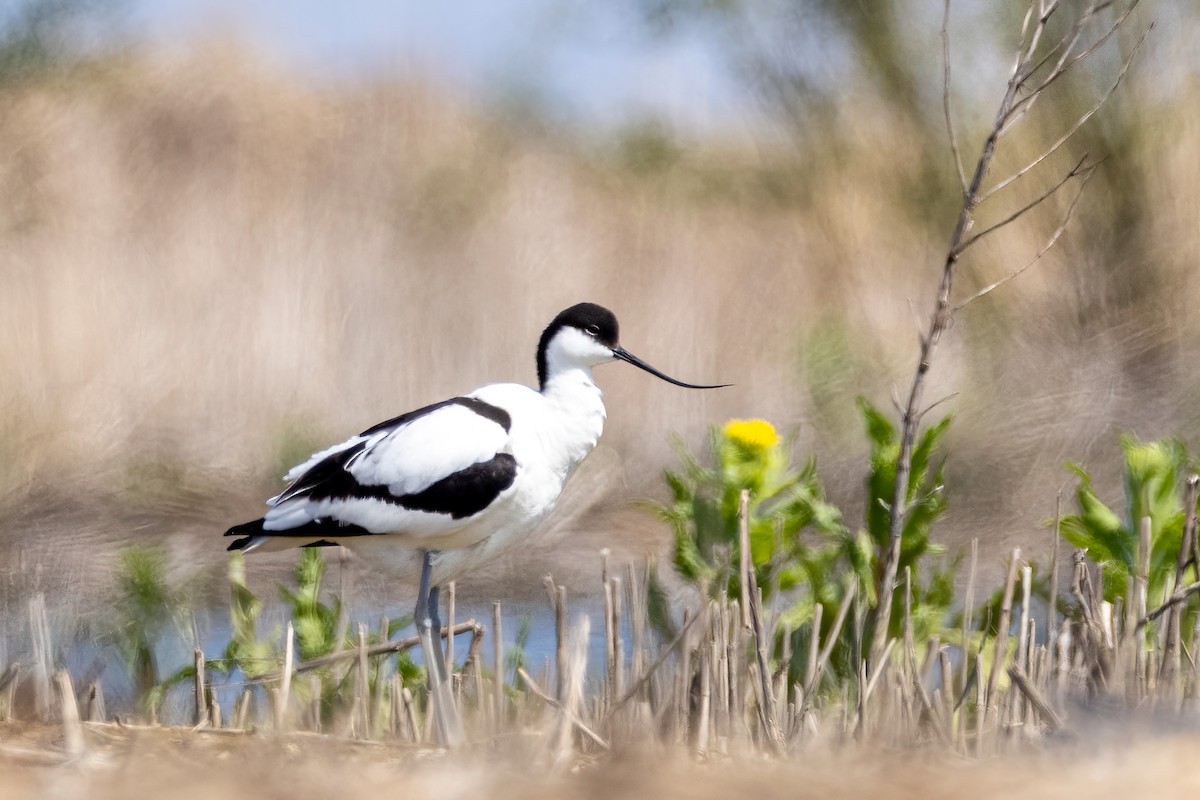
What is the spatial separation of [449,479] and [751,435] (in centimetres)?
75

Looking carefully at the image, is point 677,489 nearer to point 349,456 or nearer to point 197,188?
point 349,456

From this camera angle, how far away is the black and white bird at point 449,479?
3312 mm

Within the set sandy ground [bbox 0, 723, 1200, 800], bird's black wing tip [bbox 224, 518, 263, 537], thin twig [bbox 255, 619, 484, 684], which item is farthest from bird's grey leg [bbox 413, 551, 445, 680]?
sandy ground [bbox 0, 723, 1200, 800]

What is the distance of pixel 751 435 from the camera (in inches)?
142

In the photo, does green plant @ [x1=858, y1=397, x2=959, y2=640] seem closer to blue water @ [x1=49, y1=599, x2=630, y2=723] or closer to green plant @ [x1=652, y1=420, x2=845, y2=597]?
green plant @ [x1=652, y1=420, x2=845, y2=597]

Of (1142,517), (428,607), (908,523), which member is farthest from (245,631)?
(1142,517)

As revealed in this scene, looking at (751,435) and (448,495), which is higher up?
(751,435)

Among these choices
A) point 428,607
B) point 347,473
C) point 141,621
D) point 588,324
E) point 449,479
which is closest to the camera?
point 449,479

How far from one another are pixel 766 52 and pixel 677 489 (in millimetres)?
3840

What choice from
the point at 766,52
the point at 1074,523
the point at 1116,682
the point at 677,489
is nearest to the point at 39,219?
the point at 766,52

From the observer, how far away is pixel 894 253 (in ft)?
22.1

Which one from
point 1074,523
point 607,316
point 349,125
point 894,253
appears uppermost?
point 349,125

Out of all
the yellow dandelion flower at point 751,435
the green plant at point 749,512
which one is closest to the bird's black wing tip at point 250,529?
A: the green plant at point 749,512

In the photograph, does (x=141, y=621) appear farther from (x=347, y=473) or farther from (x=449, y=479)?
(x=449, y=479)
